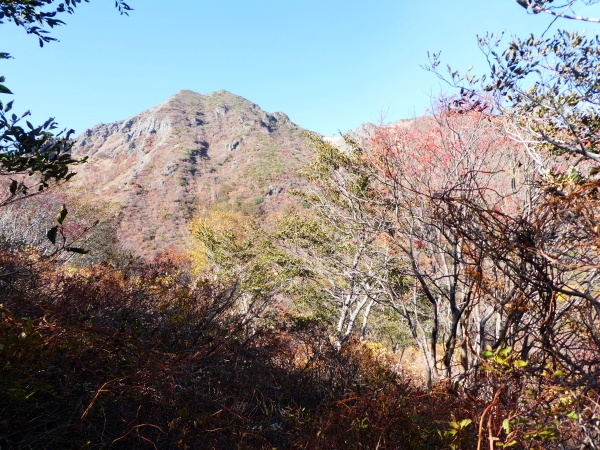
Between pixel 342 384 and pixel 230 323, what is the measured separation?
2.20m

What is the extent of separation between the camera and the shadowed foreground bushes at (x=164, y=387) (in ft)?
8.02

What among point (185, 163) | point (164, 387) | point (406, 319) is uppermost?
point (185, 163)

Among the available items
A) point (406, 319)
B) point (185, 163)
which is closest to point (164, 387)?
point (406, 319)

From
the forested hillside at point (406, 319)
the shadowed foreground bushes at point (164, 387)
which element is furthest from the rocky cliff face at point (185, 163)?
the shadowed foreground bushes at point (164, 387)

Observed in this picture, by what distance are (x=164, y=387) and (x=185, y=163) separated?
215 feet

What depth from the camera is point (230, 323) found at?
5.65 m

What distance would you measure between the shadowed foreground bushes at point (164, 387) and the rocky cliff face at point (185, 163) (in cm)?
2598

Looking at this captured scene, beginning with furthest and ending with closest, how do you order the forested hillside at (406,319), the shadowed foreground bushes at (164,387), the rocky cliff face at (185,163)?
the rocky cliff face at (185,163) < the shadowed foreground bushes at (164,387) < the forested hillside at (406,319)

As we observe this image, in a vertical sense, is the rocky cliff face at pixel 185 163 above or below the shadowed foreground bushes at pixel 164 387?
above

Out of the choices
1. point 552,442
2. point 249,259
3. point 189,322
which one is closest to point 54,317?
point 189,322

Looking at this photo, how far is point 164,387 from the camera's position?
10.6 feet

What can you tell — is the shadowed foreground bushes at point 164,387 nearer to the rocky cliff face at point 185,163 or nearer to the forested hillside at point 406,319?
the forested hillside at point 406,319

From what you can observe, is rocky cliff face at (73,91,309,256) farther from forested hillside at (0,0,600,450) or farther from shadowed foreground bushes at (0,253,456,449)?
shadowed foreground bushes at (0,253,456,449)

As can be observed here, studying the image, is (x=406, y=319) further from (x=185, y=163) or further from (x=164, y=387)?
(x=185, y=163)
